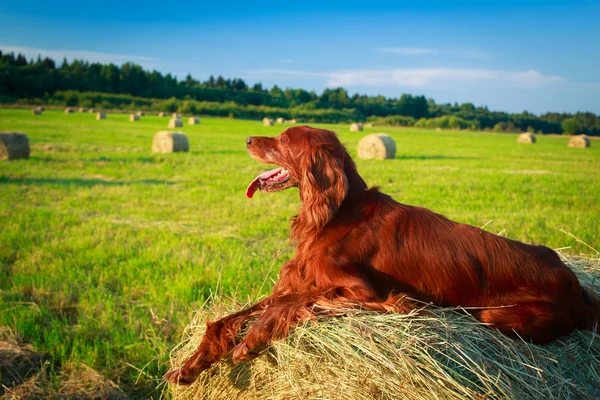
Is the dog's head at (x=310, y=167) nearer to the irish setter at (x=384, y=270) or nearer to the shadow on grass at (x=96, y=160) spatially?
the irish setter at (x=384, y=270)

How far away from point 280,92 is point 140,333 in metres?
122

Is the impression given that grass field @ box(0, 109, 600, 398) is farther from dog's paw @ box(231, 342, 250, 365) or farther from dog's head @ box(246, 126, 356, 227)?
dog's paw @ box(231, 342, 250, 365)

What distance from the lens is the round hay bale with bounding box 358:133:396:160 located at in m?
22.1

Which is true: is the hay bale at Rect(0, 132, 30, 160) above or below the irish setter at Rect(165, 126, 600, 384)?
below

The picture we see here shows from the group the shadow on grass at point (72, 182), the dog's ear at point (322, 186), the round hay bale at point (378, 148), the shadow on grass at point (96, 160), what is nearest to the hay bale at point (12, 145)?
the shadow on grass at point (96, 160)

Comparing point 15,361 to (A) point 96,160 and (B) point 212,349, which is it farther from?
(A) point 96,160

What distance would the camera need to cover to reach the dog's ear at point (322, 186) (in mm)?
2951

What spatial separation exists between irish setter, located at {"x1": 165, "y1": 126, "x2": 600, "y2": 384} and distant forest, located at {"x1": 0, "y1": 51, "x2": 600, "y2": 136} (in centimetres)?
7446

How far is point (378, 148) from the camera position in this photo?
2220 centimetres

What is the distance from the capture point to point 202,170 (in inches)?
640

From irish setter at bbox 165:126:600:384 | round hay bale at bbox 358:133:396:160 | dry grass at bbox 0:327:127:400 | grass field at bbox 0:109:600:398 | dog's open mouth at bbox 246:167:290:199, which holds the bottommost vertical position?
dry grass at bbox 0:327:127:400

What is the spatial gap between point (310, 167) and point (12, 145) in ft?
55.2

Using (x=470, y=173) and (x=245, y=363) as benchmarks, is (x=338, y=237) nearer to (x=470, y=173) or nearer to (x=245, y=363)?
(x=245, y=363)

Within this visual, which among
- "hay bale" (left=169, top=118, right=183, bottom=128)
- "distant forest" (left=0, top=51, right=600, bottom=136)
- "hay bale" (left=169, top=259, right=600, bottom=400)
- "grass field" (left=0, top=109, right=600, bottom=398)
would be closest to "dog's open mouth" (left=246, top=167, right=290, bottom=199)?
"grass field" (left=0, top=109, right=600, bottom=398)
